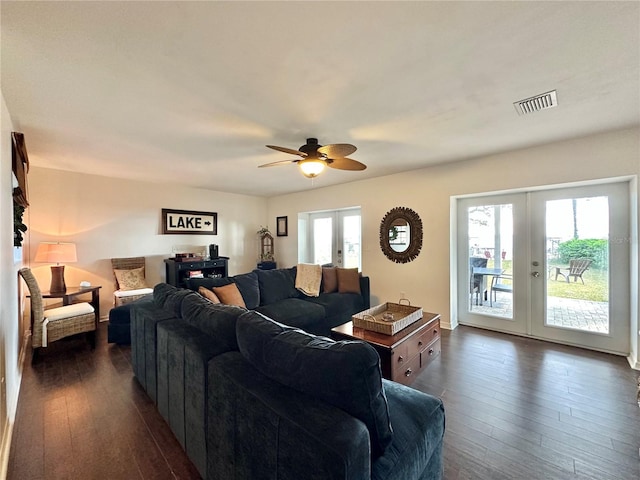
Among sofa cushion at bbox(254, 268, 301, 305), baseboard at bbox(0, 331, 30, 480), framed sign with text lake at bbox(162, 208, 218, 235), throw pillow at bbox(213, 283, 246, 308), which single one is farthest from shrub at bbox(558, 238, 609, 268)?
framed sign with text lake at bbox(162, 208, 218, 235)

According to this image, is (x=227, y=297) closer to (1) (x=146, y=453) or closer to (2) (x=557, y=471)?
(1) (x=146, y=453)

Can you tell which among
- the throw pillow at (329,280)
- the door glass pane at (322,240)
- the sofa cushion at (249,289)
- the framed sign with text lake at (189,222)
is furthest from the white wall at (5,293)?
the door glass pane at (322,240)

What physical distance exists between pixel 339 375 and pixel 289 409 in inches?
8.7

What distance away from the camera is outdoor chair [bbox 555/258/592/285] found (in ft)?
10.5

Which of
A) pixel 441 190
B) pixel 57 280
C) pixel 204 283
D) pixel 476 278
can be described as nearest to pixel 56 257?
pixel 57 280

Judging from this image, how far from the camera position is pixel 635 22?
4.60 ft

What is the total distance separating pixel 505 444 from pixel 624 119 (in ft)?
9.98

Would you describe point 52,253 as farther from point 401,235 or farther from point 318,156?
point 401,235

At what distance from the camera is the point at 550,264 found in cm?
343

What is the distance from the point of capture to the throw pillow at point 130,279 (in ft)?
14.6

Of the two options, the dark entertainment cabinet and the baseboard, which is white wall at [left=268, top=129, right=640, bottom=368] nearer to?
the dark entertainment cabinet

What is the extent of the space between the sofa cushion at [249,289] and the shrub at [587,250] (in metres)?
3.88

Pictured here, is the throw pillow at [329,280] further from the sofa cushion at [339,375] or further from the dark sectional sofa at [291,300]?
the sofa cushion at [339,375]

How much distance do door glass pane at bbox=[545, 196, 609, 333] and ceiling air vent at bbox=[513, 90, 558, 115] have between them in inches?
65.5
